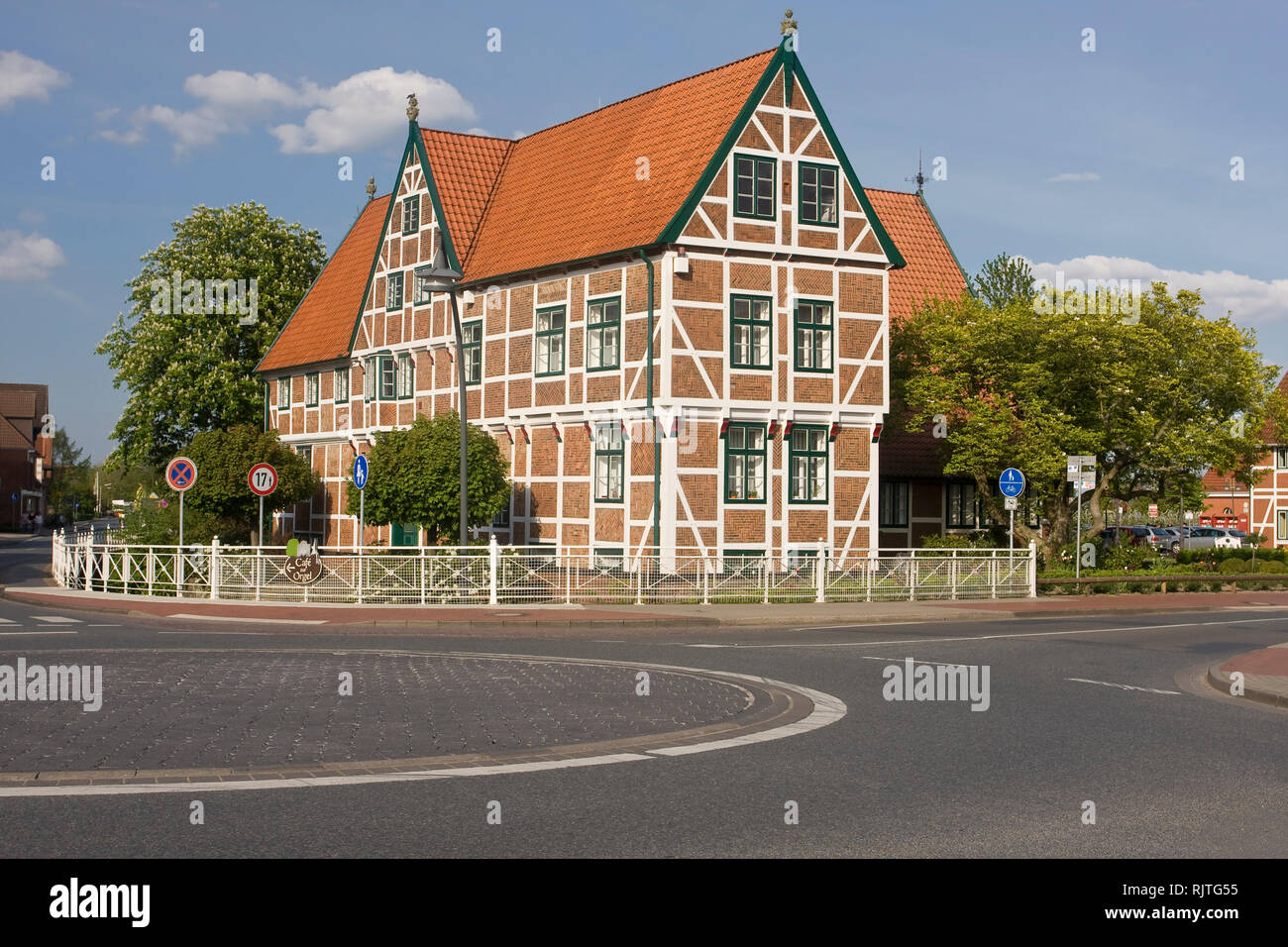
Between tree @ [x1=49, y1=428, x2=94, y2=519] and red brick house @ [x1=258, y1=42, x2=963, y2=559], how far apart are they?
10379 cm

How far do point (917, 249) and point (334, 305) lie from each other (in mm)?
23429

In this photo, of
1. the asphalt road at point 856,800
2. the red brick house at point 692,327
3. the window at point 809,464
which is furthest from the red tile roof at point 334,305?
the asphalt road at point 856,800

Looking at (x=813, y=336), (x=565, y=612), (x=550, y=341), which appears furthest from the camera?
(x=550, y=341)

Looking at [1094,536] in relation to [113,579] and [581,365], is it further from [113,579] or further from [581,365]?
[113,579]

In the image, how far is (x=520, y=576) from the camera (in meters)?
28.0

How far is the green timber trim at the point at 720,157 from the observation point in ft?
113

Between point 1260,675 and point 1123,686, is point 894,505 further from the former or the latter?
point 1123,686

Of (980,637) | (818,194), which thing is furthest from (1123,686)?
(818,194)

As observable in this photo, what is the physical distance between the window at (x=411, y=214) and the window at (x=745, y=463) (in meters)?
15.8

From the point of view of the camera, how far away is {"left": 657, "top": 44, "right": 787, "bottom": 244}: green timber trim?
113 ft

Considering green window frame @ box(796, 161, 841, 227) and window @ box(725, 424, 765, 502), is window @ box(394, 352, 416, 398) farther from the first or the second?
green window frame @ box(796, 161, 841, 227)

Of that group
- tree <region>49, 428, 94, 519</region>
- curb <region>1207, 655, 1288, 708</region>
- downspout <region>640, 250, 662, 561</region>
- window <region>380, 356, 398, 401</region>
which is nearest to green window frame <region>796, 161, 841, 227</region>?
downspout <region>640, 250, 662, 561</region>

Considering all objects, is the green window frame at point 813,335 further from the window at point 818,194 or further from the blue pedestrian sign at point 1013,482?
the blue pedestrian sign at point 1013,482
